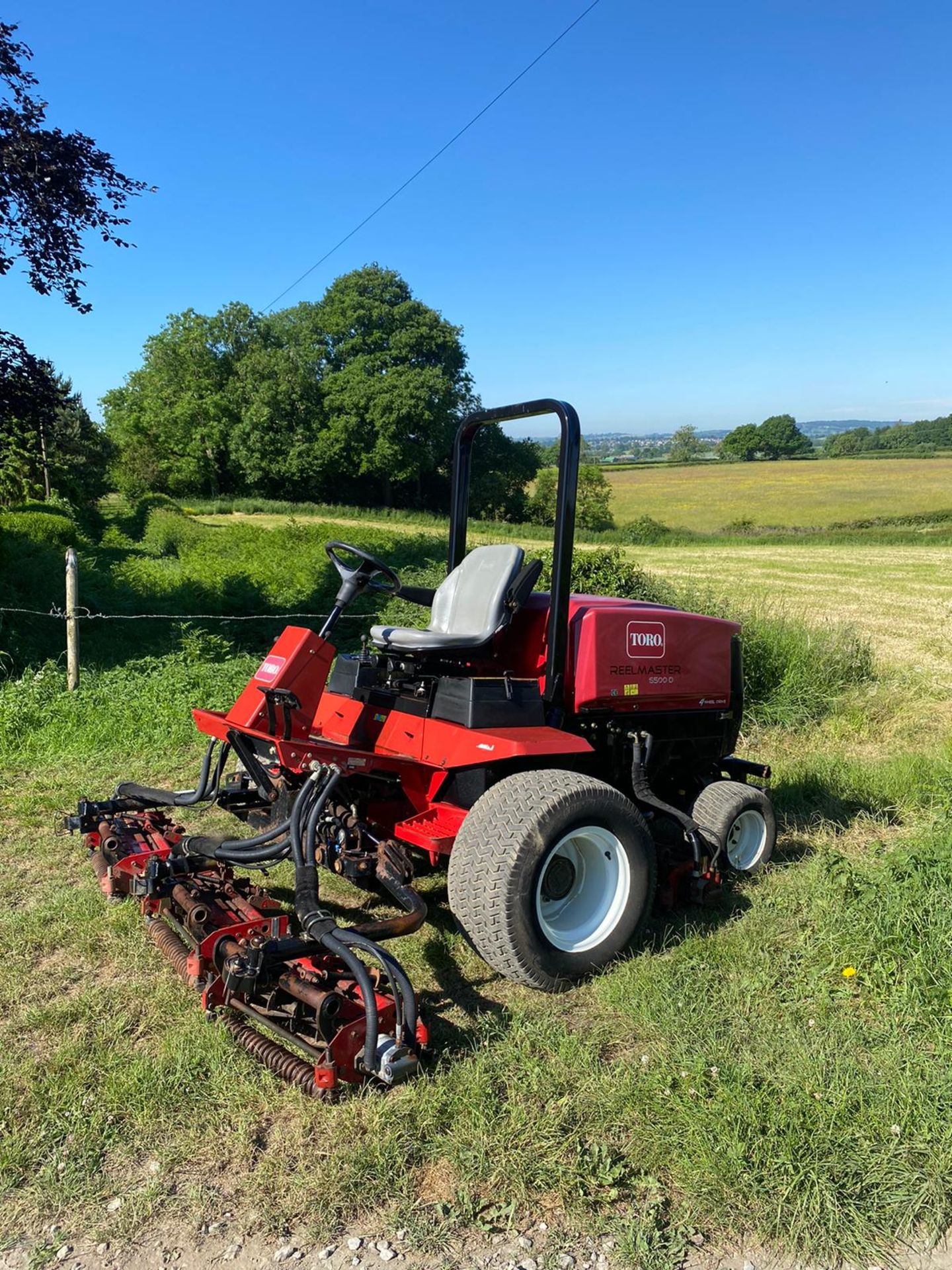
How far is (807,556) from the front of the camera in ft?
100

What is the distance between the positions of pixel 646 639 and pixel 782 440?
7698cm

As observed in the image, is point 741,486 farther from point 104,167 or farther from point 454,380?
point 104,167

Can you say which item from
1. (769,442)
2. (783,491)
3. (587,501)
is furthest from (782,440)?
(587,501)

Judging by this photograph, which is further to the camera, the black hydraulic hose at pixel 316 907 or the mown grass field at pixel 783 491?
the mown grass field at pixel 783 491

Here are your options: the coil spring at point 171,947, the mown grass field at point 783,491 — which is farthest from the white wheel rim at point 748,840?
the mown grass field at point 783,491

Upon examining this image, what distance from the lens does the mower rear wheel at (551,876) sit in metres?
3.27

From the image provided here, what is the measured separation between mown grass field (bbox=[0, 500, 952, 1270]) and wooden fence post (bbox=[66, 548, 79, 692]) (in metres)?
2.07

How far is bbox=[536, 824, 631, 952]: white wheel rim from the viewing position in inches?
143

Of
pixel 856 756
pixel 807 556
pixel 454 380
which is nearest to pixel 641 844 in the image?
pixel 856 756

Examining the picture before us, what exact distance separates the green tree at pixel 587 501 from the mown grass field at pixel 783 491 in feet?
13.0

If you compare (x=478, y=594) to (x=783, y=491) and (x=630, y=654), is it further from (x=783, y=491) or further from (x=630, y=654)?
(x=783, y=491)

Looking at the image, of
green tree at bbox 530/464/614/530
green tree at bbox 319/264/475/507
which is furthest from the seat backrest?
green tree at bbox 319/264/475/507

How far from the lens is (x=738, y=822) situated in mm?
4609

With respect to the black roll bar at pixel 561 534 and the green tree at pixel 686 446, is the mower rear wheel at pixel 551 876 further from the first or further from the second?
the green tree at pixel 686 446
